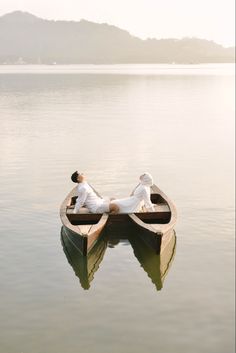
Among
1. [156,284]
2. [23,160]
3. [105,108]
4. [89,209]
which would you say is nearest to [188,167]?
[23,160]

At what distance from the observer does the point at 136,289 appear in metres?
14.2

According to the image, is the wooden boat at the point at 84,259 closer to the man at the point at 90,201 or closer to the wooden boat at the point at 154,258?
the man at the point at 90,201

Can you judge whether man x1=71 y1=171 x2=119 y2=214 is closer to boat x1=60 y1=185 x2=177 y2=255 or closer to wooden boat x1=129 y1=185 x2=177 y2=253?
boat x1=60 y1=185 x2=177 y2=255

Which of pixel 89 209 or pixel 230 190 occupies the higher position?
pixel 89 209

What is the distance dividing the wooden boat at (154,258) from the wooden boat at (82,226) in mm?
1214

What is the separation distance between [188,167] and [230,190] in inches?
208

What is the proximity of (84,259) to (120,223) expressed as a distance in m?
2.48

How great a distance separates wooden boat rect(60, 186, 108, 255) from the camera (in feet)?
51.0

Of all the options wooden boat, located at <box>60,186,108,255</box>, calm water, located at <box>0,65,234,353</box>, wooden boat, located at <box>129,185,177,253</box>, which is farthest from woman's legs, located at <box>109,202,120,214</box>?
calm water, located at <box>0,65,234,353</box>

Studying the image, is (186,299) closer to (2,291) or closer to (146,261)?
(146,261)

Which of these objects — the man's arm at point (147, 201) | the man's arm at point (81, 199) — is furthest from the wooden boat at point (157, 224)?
the man's arm at point (81, 199)

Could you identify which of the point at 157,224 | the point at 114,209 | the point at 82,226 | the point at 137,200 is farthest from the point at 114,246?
the point at 137,200

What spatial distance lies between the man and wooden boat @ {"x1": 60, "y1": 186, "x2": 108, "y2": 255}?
0.75 ft

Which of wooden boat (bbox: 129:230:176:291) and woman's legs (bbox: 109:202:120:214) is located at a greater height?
woman's legs (bbox: 109:202:120:214)
